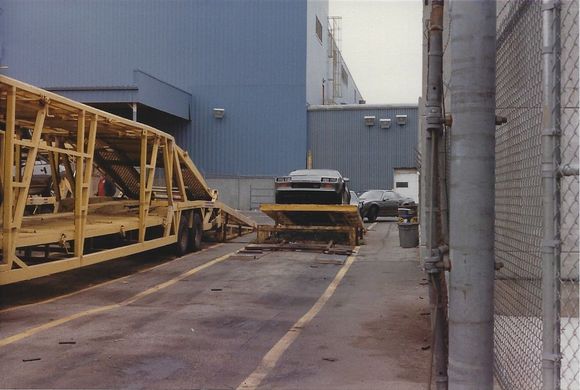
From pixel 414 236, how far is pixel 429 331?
29.0 ft

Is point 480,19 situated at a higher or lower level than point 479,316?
higher

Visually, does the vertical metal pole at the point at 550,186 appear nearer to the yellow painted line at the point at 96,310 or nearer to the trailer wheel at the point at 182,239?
the yellow painted line at the point at 96,310

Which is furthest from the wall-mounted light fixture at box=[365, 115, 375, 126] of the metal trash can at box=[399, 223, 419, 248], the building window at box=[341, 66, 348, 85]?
the metal trash can at box=[399, 223, 419, 248]

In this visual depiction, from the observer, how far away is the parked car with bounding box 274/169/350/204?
14688 mm

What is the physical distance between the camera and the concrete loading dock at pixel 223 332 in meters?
4.96

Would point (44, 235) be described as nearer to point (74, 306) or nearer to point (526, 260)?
point (74, 306)

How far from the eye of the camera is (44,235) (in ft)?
26.7

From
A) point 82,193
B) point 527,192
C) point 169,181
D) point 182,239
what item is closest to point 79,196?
point 82,193

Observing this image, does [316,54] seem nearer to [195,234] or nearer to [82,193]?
[195,234]

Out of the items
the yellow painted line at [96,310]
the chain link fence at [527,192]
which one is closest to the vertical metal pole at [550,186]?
the chain link fence at [527,192]

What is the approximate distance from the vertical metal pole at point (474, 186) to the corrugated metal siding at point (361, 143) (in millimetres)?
29996

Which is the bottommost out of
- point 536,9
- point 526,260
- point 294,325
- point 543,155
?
point 294,325

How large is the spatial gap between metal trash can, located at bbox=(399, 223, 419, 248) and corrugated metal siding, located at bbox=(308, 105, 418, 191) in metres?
17.1

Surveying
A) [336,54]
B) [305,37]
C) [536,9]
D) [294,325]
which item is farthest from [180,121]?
[536,9]
